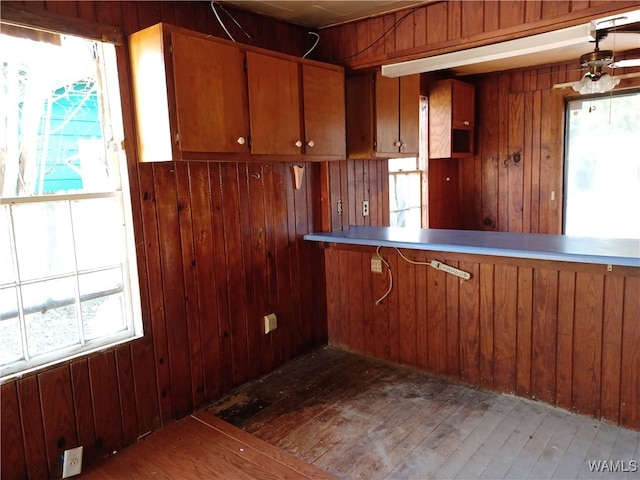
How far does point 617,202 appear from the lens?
443cm

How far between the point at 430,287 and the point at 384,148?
965 millimetres

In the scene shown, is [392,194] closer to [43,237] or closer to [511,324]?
[511,324]

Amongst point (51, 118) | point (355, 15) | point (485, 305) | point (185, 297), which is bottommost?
point (485, 305)

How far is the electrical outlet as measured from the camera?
3.14 meters

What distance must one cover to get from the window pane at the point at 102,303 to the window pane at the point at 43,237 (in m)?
0.13

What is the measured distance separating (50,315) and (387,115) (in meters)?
2.27

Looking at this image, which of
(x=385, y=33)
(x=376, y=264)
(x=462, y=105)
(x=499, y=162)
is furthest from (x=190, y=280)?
(x=499, y=162)

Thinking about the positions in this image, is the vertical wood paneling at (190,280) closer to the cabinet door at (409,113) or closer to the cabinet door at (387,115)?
the cabinet door at (387,115)

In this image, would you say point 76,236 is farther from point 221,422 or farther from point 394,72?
point 394,72

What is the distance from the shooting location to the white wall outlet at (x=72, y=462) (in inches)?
81.9

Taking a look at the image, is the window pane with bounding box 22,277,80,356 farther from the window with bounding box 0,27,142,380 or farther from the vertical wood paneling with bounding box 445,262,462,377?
the vertical wood paneling with bounding box 445,262,462,377

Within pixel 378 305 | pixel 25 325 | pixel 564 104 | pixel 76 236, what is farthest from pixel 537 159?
pixel 25 325

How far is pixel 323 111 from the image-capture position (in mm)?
2863

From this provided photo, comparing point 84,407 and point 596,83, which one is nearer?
point 84,407
